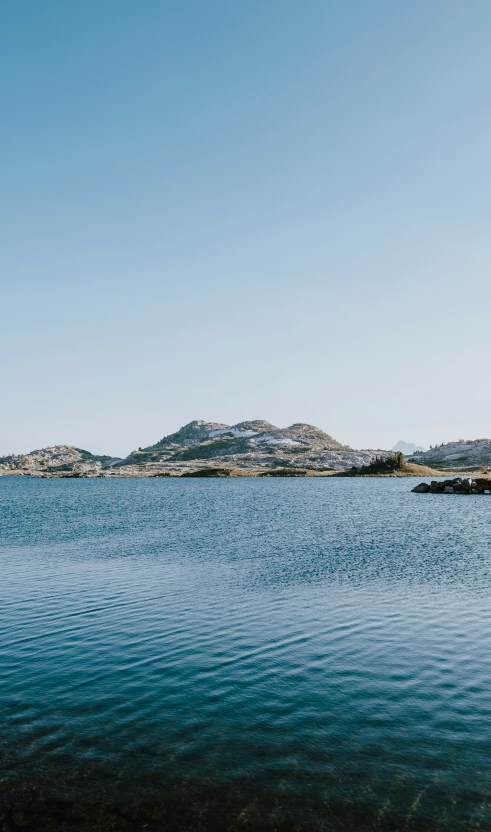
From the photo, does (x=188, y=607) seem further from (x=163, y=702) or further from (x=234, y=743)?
(x=234, y=743)

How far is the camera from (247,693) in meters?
25.8

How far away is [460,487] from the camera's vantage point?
175 m

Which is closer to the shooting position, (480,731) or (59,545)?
(480,731)

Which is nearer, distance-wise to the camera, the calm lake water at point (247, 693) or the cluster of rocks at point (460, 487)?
the calm lake water at point (247, 693)

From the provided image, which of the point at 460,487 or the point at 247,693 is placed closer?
the point at 247,693

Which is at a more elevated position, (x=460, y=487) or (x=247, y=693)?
(x=460, y=487)

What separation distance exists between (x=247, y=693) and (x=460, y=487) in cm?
16450

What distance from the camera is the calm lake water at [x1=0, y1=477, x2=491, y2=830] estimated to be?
676 inches

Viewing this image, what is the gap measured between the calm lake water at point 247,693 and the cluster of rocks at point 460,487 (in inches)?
4867

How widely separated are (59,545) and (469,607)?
51402mm

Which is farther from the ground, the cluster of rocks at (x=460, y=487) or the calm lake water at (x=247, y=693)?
the cluster of rocks at (x=460, y=487)

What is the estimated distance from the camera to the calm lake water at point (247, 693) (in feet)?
56.3

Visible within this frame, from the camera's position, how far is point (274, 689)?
26109 millimetres

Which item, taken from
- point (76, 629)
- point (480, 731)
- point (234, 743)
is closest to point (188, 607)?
point (76, 629)
